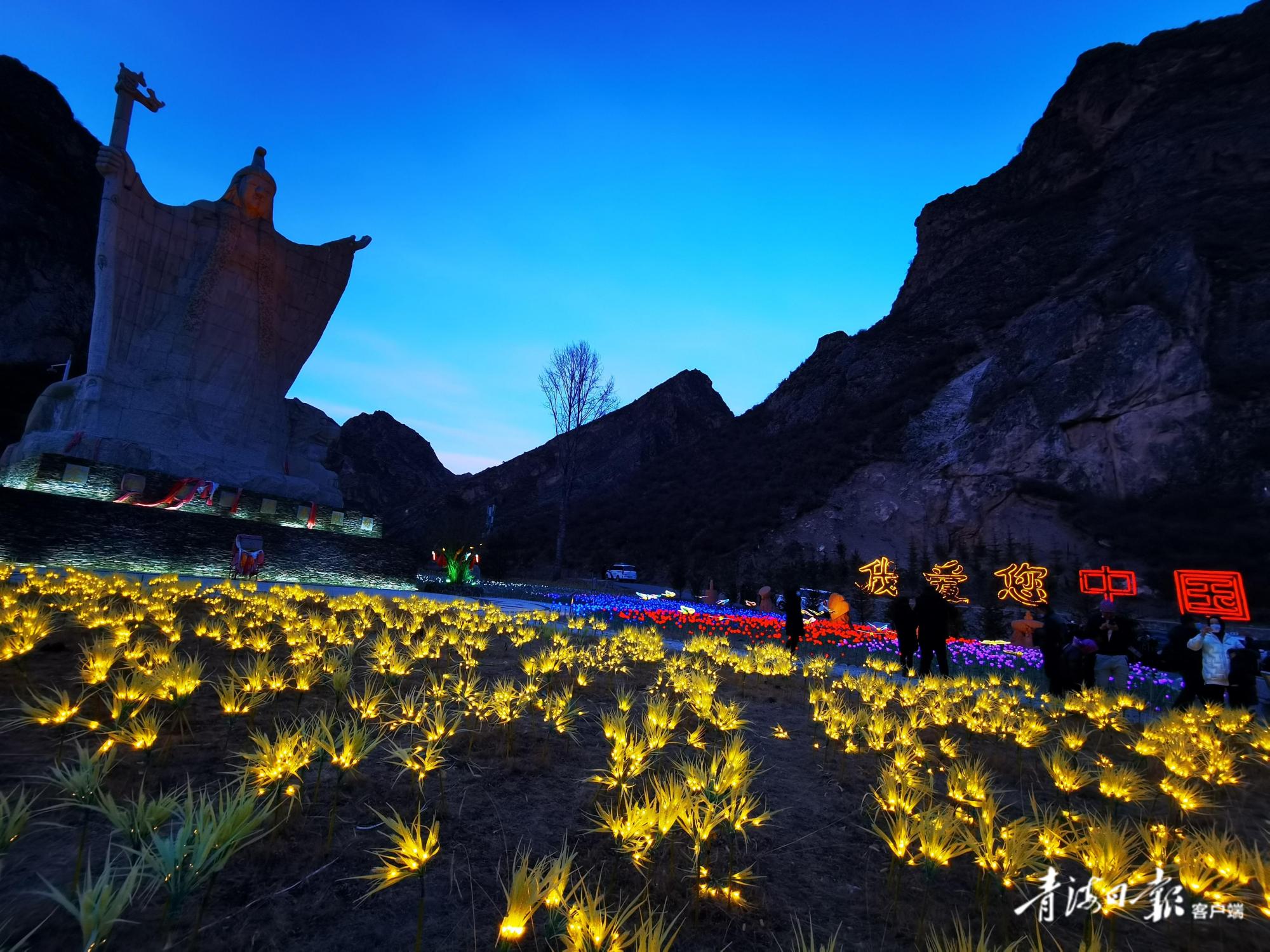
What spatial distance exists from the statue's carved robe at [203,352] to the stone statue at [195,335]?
36mm

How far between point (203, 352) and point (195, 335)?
0.54 m

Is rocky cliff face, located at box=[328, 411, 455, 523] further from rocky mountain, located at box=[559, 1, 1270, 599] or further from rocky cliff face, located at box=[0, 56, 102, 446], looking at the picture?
rocky mountain, located at box=[559, 1, 1270, 599]

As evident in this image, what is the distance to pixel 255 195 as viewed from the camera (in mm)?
19000

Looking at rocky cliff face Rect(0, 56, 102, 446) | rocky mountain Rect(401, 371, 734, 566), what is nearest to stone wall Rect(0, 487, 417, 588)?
rocky cliff face Rect(0, 56, 102, 446)

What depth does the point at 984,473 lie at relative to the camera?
36.3m

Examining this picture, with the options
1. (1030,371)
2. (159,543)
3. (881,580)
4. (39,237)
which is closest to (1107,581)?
(881,580)

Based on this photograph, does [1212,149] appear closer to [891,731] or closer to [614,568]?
[614,568]

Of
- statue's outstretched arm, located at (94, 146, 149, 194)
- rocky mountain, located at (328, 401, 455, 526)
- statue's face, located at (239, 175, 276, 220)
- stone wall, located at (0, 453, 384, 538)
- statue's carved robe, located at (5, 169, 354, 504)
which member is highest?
rocky mountain, located at (328, 401, 455, 526)

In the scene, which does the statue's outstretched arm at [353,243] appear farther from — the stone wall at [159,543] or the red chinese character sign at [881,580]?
the red chinese character sign at [881,580]

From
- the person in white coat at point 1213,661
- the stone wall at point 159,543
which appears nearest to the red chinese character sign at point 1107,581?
the person in white coat at point 1213,661

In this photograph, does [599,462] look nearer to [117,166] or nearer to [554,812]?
[117,166]

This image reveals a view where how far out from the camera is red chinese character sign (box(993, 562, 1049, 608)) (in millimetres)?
17906

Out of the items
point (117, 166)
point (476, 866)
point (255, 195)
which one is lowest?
point (476, 866)

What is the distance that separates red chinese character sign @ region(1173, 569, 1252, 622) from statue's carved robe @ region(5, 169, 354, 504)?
24.8m
